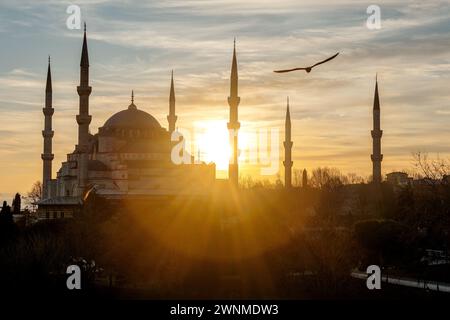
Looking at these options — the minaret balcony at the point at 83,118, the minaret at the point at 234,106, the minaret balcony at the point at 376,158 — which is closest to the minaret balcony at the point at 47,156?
the minaret balcony at the point at 83,118

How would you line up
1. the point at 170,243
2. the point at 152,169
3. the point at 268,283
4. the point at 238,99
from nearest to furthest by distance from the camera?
the point at 268,283 → the point at 170,243 → the point at 238,99 → the point at 152,169

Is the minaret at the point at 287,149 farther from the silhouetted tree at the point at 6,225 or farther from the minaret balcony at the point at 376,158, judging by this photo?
the silhouetted tree at the point at 6,225

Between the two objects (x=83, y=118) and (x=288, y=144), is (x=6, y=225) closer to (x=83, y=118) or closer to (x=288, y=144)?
(x=83, y=118)

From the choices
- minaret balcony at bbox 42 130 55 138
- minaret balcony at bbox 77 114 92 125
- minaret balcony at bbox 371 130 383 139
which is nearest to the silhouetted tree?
minaret balcony at bbox 77 114 92 125

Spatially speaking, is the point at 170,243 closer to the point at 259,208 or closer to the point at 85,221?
the point at 259,208


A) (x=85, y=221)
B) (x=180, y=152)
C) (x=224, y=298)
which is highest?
(x=180, y=152)

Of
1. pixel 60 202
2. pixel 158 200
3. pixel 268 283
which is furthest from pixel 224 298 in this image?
pixel 60 202

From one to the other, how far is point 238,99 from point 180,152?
43.2 ft

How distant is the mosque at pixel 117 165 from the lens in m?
47.3

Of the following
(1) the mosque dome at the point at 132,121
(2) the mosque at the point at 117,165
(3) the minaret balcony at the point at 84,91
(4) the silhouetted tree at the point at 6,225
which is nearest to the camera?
(4) the silhouetted tree at the point at 6,225
